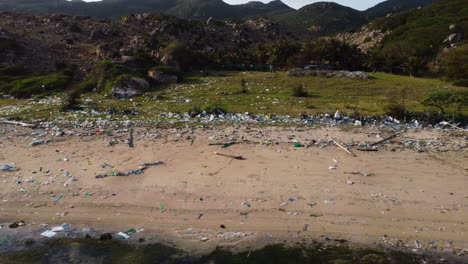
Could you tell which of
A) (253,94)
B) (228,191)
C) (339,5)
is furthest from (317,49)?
(339,5)

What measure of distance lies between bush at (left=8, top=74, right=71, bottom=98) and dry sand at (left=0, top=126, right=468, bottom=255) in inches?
342

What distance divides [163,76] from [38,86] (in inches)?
252

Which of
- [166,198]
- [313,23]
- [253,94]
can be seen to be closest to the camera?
[166,198]

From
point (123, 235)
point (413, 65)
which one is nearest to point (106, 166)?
point (123, 235)

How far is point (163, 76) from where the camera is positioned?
1641cm

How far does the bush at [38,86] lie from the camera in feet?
46.5

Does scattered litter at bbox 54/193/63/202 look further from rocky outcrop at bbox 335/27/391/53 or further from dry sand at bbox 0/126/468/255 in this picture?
rocky outcrop at bbox 335/27/391/53

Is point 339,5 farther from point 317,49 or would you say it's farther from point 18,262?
point 18,262

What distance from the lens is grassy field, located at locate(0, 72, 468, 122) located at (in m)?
10.7

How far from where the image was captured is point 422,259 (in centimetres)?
356

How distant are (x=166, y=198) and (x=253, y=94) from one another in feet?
29.9

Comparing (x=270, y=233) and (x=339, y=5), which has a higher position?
(x=339, y=5)

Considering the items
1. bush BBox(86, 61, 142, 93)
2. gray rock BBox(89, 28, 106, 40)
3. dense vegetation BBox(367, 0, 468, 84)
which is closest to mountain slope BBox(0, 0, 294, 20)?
gray rock BBox(89, 28, 106, 40)

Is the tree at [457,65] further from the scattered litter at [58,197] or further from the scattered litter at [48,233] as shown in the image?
the scattered litter at [48,233]
